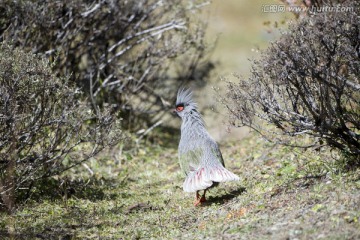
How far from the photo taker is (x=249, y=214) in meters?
6.05

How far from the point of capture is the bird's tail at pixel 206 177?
6693 mm

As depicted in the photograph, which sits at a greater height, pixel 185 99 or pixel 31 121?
pixel 185 99

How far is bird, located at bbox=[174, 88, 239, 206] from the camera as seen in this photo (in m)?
6.76

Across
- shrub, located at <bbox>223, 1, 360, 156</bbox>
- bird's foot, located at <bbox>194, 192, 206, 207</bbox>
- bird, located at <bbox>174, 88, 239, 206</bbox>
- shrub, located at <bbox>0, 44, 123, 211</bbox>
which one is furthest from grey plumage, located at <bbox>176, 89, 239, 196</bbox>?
shrub, located at <bbox>0, 44, 123, 211</bbox>

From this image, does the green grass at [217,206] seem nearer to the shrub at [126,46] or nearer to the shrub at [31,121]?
the shrub at [31,121]

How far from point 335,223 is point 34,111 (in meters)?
3.58

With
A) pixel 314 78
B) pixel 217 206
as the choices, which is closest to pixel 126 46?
pixel 217 206

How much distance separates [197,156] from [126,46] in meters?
4.24

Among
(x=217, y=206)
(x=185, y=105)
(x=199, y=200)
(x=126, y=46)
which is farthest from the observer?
(x=126, y=46)

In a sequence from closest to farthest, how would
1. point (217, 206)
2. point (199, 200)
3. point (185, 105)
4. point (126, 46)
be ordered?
point (217, 206), point (199, 200), point (185, 105), point (126, 46)

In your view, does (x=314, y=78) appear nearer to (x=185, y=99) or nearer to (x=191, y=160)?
(x=191, y=160)

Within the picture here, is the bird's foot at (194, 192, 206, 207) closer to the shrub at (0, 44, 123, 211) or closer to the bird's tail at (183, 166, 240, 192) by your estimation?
the bird's tail at (183, 166, 240, 192)

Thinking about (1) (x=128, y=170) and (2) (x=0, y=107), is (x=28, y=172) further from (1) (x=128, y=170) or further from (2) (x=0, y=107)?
(1) (x=128, y=170)

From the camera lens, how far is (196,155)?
281 inches
